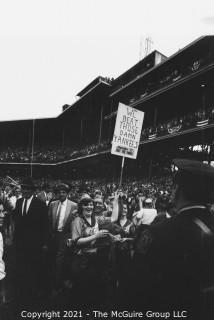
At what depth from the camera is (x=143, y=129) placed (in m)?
24.3

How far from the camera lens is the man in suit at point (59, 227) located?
16.1ft

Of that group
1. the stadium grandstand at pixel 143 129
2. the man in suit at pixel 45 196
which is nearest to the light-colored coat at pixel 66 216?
the man in suit at pixel 45 196

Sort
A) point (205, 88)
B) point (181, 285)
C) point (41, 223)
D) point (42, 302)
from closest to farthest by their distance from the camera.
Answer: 1. point (181, 285)
2. point (42, 302)
3. point (41, 223)
4. point (205, 88)

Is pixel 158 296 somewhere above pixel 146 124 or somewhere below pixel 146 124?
below

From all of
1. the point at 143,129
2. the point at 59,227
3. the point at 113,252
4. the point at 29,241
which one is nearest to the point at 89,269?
the point at 113,252

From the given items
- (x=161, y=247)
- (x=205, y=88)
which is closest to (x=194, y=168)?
(x=161, y=247)

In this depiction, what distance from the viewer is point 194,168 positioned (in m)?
2.08

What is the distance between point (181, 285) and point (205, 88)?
16937 millimetres

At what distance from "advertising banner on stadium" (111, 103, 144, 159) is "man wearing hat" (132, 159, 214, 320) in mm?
4162

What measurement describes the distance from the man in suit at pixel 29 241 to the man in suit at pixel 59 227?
234 millimetres

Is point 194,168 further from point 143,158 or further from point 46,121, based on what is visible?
point 46,121

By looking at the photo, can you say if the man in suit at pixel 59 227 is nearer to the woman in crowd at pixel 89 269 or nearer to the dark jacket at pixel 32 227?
the dark jacket at pixel 32 227

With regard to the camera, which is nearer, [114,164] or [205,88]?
[205,88]

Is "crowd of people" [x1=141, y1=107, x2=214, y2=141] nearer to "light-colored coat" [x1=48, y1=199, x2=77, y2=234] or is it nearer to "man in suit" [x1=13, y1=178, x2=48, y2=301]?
"light-colored coat" [x1=48, y1=199, x2=77, y2=234]
